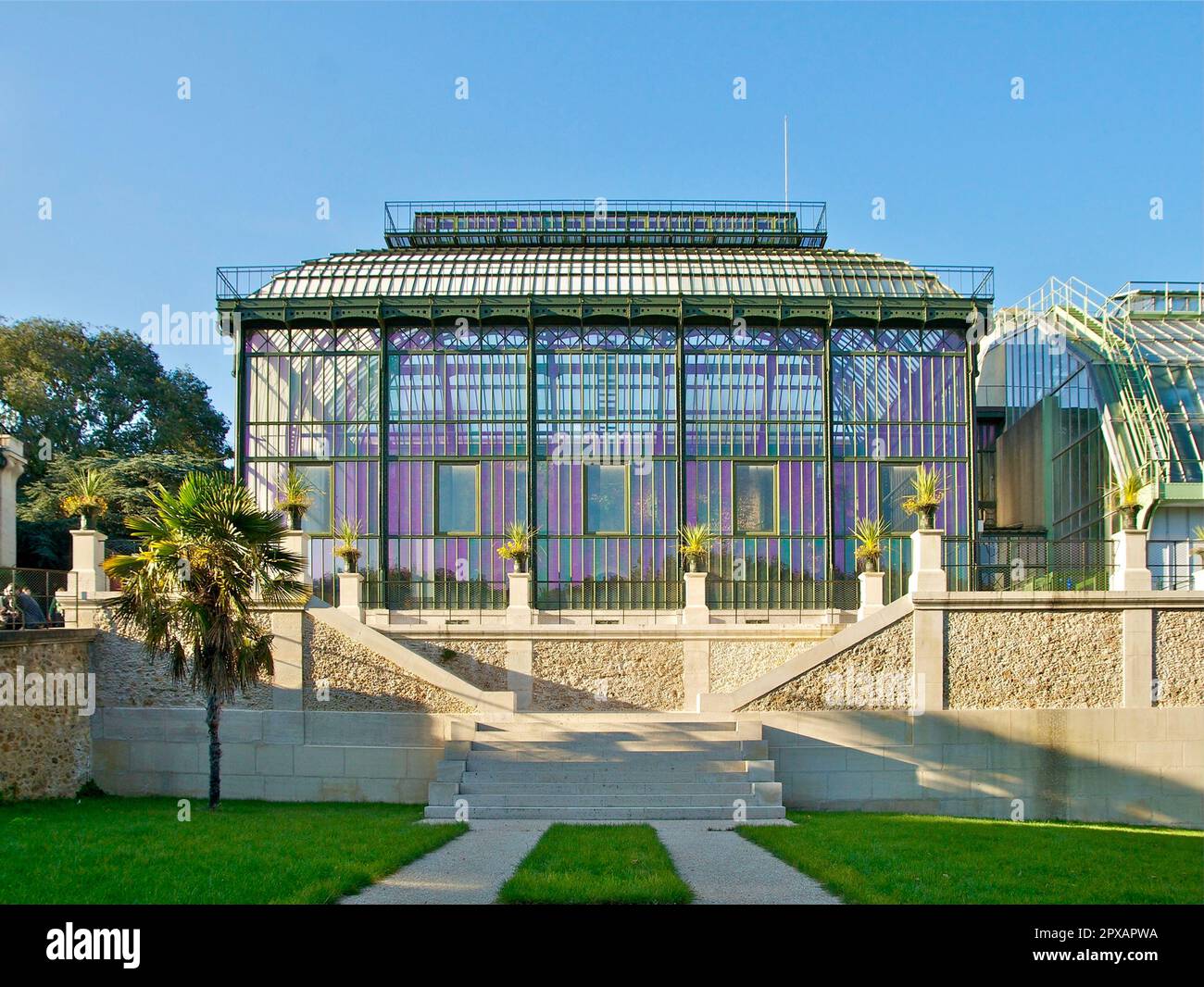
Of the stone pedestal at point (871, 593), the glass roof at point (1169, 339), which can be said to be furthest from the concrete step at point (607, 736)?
the glass roof at point (1169, 339)

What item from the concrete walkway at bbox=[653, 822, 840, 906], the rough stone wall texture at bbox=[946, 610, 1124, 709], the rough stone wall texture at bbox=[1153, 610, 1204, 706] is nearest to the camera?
the concrete walkway at bbox=[653, 822, 840, 906]

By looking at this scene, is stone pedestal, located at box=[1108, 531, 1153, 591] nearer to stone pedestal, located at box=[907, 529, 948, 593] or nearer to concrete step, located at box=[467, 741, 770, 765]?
stone pedestal, located at box=[907, 529, 948, 593]

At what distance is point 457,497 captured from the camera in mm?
33031

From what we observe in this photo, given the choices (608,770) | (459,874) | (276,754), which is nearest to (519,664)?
(608,770)

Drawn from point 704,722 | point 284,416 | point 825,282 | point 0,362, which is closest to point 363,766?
point 704,722

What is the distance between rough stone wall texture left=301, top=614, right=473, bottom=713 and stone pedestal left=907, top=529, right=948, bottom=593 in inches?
419

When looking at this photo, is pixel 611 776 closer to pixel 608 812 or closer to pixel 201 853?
pixel 608 812

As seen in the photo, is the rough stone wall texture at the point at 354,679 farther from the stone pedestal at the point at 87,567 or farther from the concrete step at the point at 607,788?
the stone pedestal at the point at 87,567

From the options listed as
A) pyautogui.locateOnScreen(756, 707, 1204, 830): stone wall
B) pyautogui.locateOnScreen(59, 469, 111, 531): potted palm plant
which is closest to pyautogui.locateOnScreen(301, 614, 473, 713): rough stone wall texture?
pyautogui.locateOnScreen(59, 469, 111, 531): potted palm plant

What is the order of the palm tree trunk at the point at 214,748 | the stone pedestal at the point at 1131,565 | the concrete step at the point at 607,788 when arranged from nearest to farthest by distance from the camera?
the concrete step at the point at 607,788, the palm tree trunk at the point at 214,748, the stone pedestal at the point at 1131,565

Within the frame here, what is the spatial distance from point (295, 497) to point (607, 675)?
361 inches

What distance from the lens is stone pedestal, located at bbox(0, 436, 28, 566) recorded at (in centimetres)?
2908

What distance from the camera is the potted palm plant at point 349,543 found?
95.1 ft

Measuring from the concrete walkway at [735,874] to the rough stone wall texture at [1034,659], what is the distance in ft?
30.3
